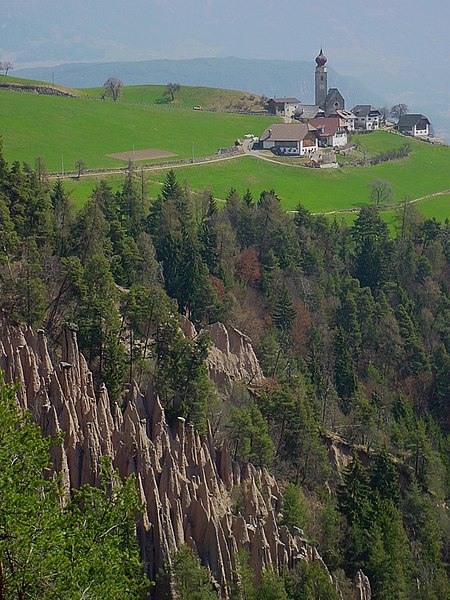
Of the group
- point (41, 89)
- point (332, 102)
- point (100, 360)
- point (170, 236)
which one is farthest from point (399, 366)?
point (332, 102)

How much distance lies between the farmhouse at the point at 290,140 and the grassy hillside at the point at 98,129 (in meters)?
5.99

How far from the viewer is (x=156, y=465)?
1479 inches

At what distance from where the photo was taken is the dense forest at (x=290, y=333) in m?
42.9

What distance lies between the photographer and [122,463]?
1464 inches

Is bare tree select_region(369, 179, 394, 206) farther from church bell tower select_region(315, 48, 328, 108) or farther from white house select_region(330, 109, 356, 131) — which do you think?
church bell tower select_region(315, 48, 328, 108)

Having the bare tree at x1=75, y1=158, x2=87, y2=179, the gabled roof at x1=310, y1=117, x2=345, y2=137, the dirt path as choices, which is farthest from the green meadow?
the gabled roof at x1=310, y1=117, x2=345, y2=137

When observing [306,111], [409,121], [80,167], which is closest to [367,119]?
[409,121]

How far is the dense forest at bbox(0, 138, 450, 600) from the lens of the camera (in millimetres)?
42938

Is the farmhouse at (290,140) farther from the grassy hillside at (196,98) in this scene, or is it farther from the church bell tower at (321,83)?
the church bell tower at (321,83)

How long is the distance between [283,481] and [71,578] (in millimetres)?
27423

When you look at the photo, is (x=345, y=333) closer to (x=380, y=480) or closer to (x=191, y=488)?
(x=380, y=480)

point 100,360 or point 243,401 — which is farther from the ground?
point 100,360

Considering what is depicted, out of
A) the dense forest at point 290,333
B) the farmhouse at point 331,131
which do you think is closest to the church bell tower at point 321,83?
the farmhouse at point 331,131

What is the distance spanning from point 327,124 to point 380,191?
3786cm
